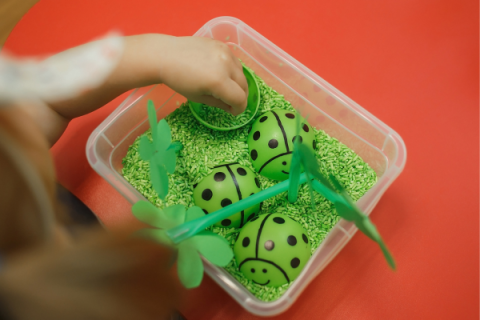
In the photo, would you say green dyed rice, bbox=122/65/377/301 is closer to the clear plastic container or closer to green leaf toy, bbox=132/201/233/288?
the clear plastic container

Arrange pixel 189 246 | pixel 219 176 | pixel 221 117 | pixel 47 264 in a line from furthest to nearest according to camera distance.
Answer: pixel 221 117
pixel 219 176
pixel 189 246
pixel 47 264

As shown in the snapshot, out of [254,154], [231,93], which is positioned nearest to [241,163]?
[254,154]

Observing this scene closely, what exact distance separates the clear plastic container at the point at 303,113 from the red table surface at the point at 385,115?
108mm

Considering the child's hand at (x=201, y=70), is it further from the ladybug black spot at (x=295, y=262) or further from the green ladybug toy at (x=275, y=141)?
the ladybug black spot at (x=295, y=262)

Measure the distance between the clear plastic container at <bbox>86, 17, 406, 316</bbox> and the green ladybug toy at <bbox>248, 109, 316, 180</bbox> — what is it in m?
0.10

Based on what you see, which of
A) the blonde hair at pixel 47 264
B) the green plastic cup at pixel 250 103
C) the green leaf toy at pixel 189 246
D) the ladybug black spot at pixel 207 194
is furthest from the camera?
the green plastic cup at pixel 250 103

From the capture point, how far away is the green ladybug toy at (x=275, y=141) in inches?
26.0

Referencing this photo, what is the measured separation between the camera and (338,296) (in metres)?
0.73

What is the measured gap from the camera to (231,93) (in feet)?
2.09

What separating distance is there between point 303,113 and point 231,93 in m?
0.25

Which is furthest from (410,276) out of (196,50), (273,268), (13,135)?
(13,135)

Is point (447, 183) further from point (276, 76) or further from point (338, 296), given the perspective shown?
point (276, 76)

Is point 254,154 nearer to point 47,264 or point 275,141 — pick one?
point 275,141

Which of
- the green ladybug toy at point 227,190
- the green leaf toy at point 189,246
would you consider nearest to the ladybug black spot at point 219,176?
the green ladybug toy at point 227,190
